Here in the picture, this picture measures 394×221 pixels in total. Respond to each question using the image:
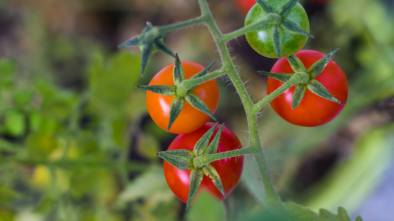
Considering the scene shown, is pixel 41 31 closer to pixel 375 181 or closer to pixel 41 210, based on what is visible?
pixel 41 210

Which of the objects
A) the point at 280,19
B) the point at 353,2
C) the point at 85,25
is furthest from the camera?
the point at 85,25

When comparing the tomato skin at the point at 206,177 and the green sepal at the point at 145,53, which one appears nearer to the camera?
the green sepal at the point at 145,53

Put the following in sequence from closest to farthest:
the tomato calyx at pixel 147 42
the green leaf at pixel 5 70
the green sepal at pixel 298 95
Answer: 1. the tomato calyx at pixel 147 42
2. the green sepal at pixel 298 95
3. the green leaf at pixel 5 70

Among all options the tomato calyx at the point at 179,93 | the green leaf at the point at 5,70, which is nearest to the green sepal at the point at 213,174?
the tomato calyx at the point at 179,93

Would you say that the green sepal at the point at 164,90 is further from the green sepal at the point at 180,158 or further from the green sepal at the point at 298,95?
the green sepal at the point at 298,95

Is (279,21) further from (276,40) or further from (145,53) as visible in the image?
(145,53)

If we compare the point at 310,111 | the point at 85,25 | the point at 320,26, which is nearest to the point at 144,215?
the point at 310,111

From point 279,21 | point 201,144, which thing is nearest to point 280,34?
point 279,21
